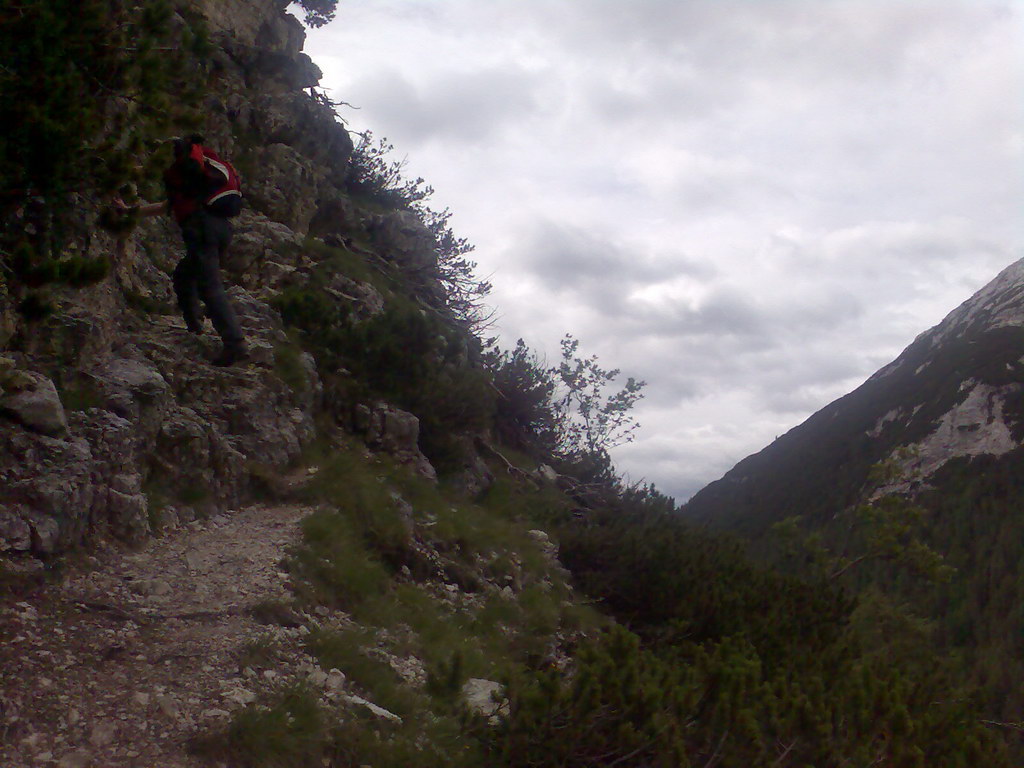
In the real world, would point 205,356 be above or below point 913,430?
below

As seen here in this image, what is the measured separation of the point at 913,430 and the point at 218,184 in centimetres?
6640

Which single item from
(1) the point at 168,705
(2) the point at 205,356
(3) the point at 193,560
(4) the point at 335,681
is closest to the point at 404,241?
(2) the point at 205,356

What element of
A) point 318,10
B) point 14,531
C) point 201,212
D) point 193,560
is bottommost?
point 193,560

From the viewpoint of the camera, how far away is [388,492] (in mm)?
8234

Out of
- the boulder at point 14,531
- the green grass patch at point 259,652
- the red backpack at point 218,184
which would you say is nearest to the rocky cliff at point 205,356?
the boulder at point 14,531

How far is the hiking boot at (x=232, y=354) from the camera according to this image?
7.79 meters

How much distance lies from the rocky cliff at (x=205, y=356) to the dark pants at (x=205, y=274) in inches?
22.1

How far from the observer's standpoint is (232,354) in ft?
25.8

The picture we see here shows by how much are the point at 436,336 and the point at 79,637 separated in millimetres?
7700

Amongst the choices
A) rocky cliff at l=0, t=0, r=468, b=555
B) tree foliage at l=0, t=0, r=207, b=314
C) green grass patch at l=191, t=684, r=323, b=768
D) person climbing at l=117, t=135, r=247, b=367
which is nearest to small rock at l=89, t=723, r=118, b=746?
green grass patch at l=191, t=684, r=323, b=768

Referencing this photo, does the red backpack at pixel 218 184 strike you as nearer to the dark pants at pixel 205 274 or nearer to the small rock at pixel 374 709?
the dark pants at pixel 205 274

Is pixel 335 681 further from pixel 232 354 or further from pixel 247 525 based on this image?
pixel 232 354

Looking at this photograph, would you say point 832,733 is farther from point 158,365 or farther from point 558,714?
point 158,365

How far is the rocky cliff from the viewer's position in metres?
5.03
